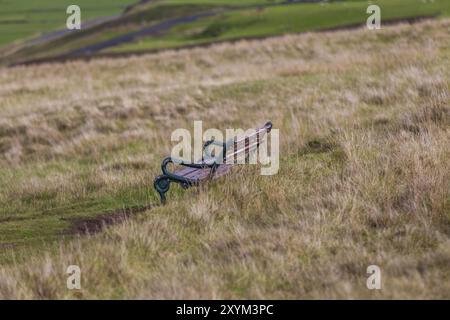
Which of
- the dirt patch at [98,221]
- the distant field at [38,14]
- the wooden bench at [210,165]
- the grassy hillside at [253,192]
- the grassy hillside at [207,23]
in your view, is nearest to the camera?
the grassy hillside at [253,192]

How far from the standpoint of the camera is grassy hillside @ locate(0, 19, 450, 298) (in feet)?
21.2

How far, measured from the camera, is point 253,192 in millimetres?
8797

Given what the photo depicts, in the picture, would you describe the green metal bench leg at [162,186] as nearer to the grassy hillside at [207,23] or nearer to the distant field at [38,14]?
the grassy hillside at [207,23]

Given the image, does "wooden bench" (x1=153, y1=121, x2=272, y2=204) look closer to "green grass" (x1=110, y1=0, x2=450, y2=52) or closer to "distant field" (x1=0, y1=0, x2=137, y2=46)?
"green grass" (x1=110, y1=0, x2=450, y2=52)

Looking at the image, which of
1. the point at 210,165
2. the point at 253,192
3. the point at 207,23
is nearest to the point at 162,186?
the point at 210,165

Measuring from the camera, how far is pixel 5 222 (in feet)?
33.5

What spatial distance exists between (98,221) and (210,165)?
5.10 ft

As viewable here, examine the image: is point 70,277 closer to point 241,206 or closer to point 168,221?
point 168,221

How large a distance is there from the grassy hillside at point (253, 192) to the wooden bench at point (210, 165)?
224 mm

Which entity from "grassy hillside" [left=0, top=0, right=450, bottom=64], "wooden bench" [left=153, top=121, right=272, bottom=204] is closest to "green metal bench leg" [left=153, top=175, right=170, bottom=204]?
"wooden bench" [left=153, top=121, right=272, bottom=204]

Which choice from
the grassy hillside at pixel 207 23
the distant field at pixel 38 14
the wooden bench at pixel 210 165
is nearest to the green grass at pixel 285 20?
the grassy hillside at pixel 207 23

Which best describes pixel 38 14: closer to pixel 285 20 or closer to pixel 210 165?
pixel 285 20

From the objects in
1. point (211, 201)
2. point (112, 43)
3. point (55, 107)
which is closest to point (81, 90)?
point (55, 107)

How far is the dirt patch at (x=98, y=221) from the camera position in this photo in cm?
903
